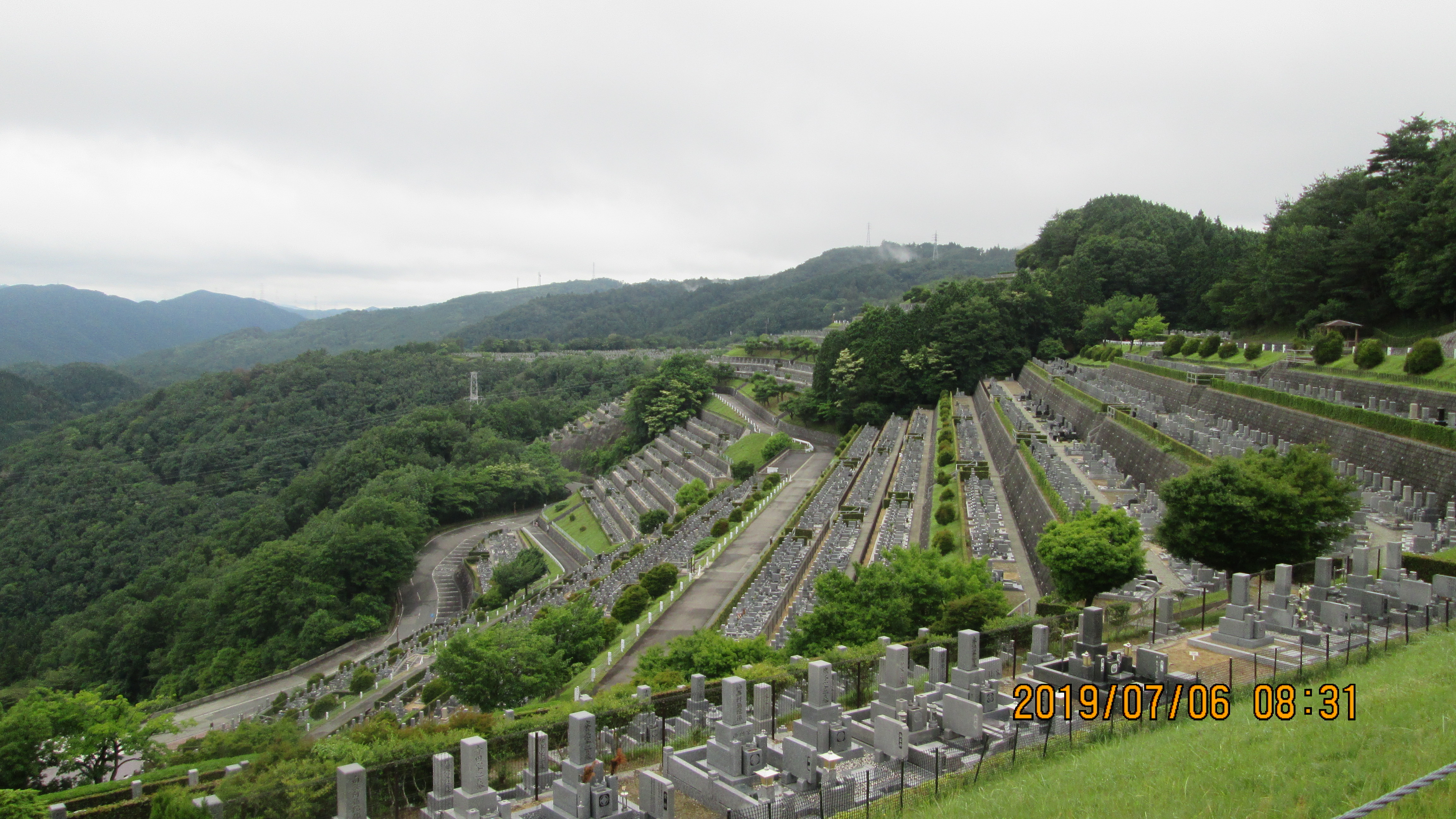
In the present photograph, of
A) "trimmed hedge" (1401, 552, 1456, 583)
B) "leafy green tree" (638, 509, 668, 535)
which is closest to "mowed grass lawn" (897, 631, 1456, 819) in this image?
"trimmed hedge" (1401, 552, 1456, 583)

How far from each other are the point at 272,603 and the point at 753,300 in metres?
121

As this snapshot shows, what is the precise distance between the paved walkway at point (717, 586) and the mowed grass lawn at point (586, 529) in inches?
385

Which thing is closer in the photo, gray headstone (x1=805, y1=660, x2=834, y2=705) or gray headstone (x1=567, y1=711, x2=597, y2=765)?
gray headstone (x1=567, y1=711, x2=597, y2=765)

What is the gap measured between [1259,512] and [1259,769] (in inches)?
364

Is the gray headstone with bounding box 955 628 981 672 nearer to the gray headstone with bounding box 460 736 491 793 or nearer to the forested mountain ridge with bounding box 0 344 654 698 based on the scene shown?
the gray headstone with bounding box 460 736 491 793

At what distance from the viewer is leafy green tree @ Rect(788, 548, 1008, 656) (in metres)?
15.4

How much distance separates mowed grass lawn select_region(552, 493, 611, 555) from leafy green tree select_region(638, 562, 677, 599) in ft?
44.8

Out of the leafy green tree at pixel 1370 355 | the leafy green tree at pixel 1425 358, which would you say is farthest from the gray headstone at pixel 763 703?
the leafy green tree at pixel 1370 355

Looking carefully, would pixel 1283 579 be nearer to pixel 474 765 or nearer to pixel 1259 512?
pixel 1259 512

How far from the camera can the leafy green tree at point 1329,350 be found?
25047 millimetres

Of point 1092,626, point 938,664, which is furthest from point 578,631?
point 1092,626

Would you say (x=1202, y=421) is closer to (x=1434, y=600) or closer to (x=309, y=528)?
(x=1434, y=600)

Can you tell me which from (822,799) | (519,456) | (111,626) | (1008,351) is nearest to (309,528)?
(111,626)

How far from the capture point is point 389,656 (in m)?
31.8
